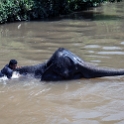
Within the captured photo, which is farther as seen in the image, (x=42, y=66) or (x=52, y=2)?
(x=52, y=2)

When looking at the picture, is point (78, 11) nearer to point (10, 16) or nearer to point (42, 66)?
point (10, 16)

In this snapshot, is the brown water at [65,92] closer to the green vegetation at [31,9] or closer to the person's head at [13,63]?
the person's head at [13,63]

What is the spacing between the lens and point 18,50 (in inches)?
491

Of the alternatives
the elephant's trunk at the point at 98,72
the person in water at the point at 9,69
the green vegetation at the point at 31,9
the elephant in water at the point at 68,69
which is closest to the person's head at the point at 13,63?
the person in water at the point at 9,69

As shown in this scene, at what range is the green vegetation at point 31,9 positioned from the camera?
829 inches

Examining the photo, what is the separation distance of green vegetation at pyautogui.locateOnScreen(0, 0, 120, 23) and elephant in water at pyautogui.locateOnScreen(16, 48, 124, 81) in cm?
1260

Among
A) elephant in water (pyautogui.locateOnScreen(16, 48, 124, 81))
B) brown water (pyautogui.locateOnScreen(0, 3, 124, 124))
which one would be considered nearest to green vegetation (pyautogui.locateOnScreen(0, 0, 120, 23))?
brown water (pyautogui.locateOnScreen(0, 3, 124, 124))

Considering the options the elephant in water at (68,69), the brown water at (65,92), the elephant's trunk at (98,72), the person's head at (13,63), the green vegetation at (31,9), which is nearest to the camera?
the brown water at (65,92)

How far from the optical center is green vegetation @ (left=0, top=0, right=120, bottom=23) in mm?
21047

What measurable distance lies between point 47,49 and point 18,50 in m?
1.08

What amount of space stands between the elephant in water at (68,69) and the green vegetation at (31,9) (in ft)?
41.3

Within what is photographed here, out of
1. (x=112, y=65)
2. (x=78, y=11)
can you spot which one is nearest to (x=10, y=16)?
(x=78, y=11)

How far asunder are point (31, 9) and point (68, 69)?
1471 cm

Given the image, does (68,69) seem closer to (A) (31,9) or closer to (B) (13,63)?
(B) (13,63)
